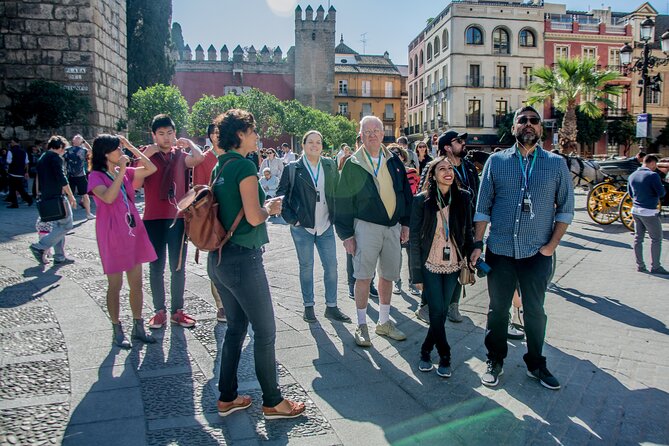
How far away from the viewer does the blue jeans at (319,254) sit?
17.4ft

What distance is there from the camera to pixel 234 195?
313 cm

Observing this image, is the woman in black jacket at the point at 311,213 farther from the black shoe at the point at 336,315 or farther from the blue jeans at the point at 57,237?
the blue jeans at the point at 57,237

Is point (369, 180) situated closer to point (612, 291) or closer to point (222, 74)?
point (612, 291)

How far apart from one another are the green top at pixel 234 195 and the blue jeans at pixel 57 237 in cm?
529

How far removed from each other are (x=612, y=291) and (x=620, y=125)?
40.4 meters

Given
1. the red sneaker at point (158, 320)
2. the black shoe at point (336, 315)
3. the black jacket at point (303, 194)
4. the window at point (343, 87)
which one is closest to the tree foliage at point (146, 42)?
the window at point (343, 87)

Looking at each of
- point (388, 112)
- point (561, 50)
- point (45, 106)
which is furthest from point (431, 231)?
point (388, 112)

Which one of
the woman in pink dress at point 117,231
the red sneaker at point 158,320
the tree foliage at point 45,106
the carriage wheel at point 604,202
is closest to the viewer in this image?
the woman in pink dress at point 117,231

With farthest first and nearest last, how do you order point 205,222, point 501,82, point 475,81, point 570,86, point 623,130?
point 501,82 < point 475,81 < point 623,130 < point 570,86 < point 205,222

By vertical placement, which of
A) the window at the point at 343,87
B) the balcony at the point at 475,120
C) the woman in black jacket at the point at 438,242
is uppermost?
the window at the point at 343,87

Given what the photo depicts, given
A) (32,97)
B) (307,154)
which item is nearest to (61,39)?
(32,97)

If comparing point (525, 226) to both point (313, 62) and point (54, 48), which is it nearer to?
point (54, 48)

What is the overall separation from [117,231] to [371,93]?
61.5 m

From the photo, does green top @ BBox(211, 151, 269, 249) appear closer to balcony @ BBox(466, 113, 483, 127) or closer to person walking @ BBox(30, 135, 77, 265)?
person walking @ BBox(30, 135, 77, 265)
